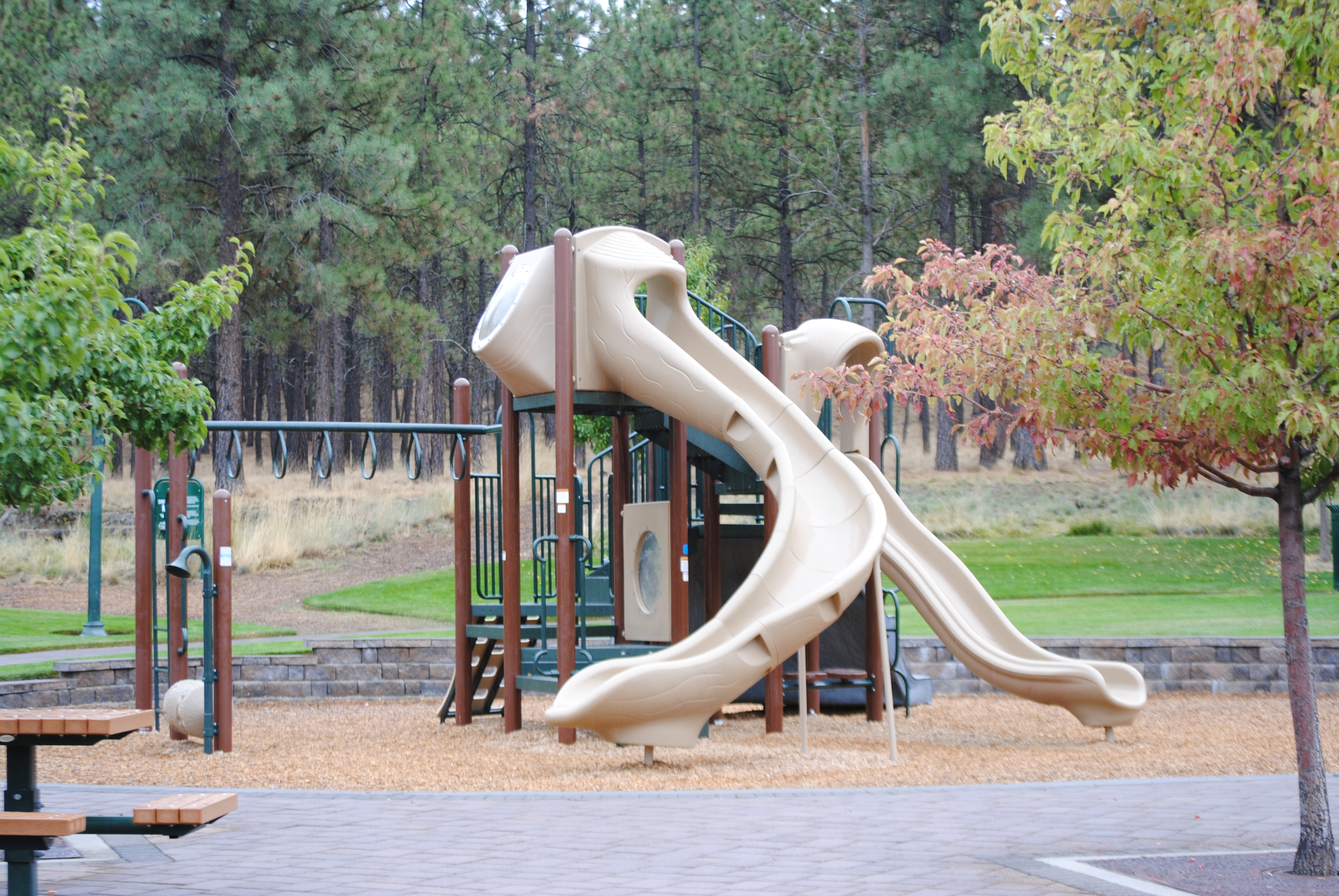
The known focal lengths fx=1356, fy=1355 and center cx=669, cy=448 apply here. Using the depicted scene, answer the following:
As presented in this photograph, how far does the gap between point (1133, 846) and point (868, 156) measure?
87.3 ft

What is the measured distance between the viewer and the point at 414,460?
15.0 metres

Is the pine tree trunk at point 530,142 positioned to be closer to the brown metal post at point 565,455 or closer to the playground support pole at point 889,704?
the brown metal post at point 565,455

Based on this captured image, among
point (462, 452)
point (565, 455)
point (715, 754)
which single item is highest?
point (462, 452)

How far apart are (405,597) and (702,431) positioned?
11.5 metres

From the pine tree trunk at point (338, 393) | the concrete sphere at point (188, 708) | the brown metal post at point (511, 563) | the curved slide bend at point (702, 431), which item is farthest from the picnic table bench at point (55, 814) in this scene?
the pine tree trunk at point (338, 393)

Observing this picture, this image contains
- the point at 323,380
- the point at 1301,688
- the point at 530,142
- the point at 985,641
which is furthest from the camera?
the point at 530,142

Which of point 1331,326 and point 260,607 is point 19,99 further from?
point 1331,326

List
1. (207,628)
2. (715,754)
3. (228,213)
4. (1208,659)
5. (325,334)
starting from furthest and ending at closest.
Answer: (325,334), (228,213), (1208,659), (207,628), (715,754)

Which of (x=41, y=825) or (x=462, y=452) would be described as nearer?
(x=41, y=825)

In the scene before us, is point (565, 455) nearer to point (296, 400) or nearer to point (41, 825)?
point (41, 825)

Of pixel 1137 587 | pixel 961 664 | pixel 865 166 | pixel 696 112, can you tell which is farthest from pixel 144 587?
pixel 696 112

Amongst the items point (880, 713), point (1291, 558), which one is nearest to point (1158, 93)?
point (1291, 558)

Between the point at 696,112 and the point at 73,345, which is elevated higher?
the point at 696,112

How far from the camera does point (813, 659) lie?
11.6 metres
